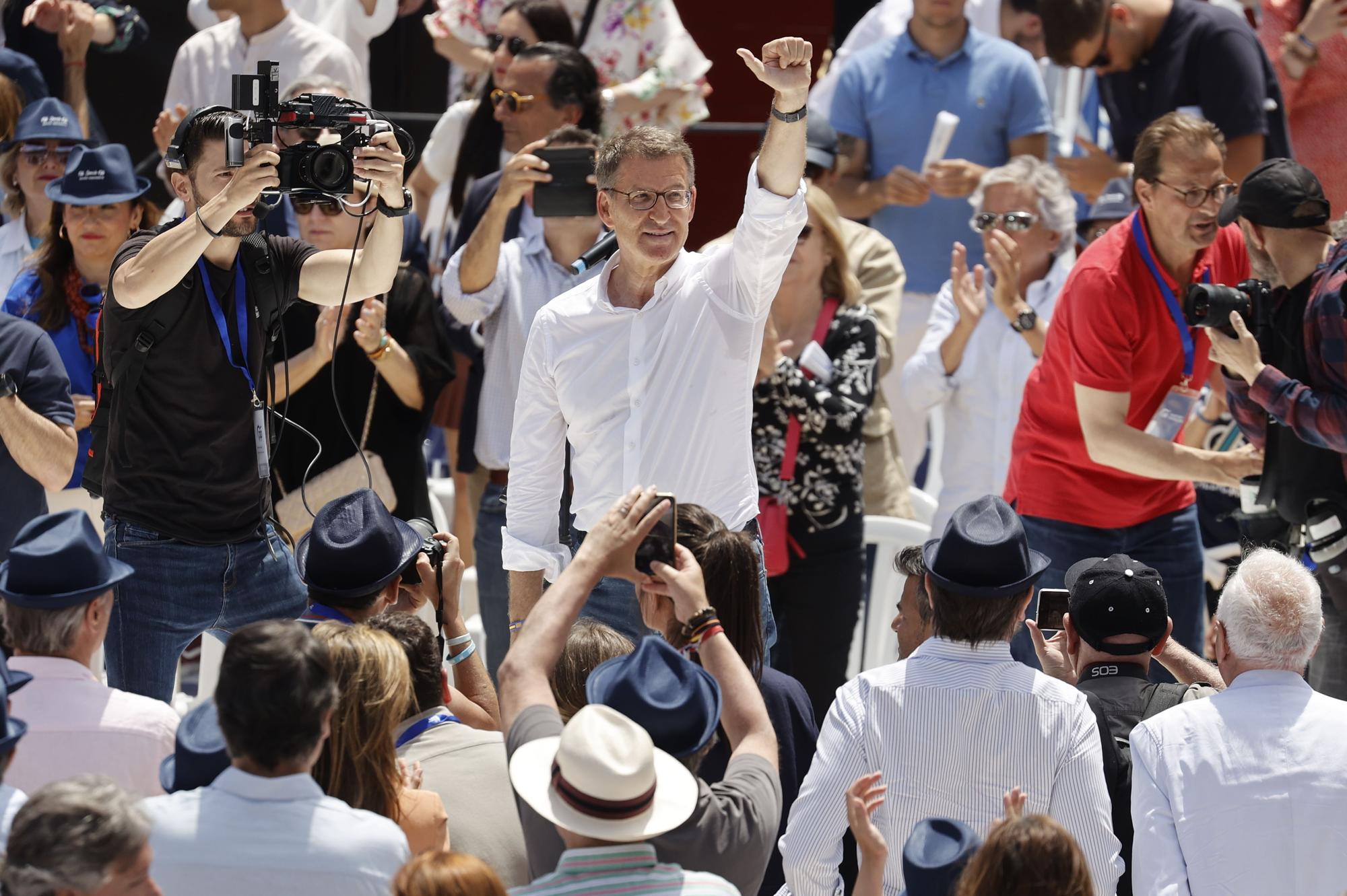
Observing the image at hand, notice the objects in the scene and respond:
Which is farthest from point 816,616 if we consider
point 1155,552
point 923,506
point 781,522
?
point 923,506

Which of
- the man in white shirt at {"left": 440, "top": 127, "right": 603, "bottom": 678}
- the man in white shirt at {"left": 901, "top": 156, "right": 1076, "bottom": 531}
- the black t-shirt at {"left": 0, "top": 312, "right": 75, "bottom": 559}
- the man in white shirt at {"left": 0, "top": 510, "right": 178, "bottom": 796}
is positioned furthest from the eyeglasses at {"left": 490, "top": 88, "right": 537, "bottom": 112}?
the man in white shirt at {"left": 0, "top": 510, "right": 178, "bottom": 796}

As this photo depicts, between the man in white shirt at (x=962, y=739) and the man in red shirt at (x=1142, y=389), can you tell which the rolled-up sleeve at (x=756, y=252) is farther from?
the man in red shirt at (x=1142, y=389)

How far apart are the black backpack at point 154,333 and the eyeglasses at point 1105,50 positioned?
137 inches

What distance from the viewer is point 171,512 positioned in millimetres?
4035

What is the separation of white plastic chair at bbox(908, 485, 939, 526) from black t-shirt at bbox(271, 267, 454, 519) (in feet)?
5.99

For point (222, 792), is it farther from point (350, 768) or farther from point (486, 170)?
point (486, 170)

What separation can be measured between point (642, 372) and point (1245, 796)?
1677mm

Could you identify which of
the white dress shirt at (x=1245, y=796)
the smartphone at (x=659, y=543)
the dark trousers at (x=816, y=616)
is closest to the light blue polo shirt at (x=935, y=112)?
the dark trousers at (x=816, y=616)

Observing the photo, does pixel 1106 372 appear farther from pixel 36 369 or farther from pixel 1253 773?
pixel 36 369

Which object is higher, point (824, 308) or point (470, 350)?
point (824, 308)

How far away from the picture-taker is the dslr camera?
3842 millimetres

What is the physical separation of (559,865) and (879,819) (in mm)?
857

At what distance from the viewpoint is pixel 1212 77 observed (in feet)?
20.2

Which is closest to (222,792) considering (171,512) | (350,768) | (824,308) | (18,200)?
(350,768)
